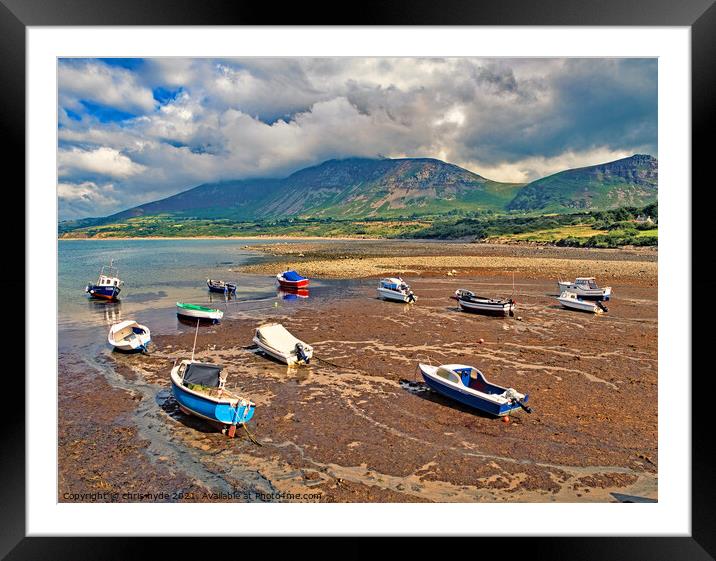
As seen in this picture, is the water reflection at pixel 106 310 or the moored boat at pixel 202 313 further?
the water reflection at pixel 106 310

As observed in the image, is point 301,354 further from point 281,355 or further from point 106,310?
point 106,310

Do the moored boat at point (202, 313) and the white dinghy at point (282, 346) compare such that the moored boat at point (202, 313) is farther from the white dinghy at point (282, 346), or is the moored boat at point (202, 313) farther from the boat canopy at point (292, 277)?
the boat canopy at point (292, 277)

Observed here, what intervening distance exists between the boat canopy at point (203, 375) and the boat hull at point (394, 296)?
632 inches

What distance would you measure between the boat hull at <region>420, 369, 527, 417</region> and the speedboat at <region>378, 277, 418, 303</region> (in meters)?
13.8

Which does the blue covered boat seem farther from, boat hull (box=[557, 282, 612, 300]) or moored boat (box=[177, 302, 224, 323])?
boat hull (box=[557, 282, 612, 300])

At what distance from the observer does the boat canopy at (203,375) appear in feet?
35.1

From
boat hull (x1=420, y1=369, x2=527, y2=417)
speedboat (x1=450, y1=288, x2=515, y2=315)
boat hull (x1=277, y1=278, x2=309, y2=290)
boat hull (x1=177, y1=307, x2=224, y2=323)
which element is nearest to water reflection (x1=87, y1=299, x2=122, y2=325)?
boat hull (x1=177, y1=307, x2=224, y2=323)

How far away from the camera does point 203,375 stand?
35.5 feet

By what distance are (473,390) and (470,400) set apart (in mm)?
280

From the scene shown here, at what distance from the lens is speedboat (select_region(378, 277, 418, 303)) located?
25.6 meters

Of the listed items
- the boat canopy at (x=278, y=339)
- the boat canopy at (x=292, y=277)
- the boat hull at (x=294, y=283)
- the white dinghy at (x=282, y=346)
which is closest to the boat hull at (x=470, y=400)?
the white dinghy at (x=282, y=346)
